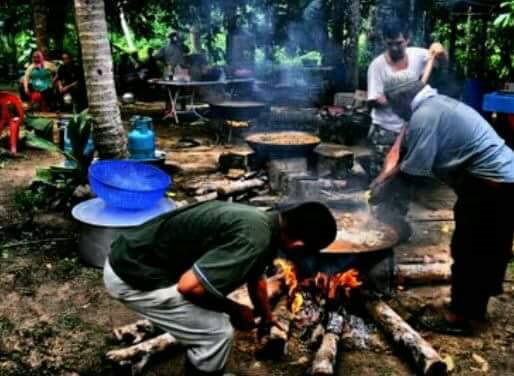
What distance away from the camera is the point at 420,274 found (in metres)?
4.99

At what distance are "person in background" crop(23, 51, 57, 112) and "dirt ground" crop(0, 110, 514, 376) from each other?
331 inches

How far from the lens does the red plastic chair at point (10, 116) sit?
401 inches

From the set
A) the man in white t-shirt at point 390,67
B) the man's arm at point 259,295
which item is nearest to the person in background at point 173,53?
the man in white t-shirt at point 390,67

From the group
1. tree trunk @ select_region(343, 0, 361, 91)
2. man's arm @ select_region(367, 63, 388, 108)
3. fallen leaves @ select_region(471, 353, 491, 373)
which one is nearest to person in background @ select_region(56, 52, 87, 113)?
tree trunk @ select_region(343, 0, 361, 91)

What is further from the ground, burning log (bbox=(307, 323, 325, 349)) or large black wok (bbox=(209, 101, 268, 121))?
large black wok (bbox=(209, 101, 268, 121))

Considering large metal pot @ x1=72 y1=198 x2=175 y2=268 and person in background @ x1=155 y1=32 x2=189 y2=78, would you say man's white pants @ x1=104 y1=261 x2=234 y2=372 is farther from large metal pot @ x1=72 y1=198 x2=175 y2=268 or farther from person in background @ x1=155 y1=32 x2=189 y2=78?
person in background @ x1=155 y1=32 x2=189 y2=78

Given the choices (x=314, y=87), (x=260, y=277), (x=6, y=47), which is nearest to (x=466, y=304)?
(x=260, y=277)

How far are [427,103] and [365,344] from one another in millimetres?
1860

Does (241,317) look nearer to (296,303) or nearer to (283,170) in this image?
(296,303)

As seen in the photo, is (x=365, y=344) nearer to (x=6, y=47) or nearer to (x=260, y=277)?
(x=260, y=277)

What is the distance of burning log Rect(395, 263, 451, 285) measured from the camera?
496 centimetres

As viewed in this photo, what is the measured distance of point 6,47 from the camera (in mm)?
22781

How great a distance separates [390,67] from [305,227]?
339cm

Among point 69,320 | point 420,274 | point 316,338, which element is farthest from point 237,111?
point 316,338
